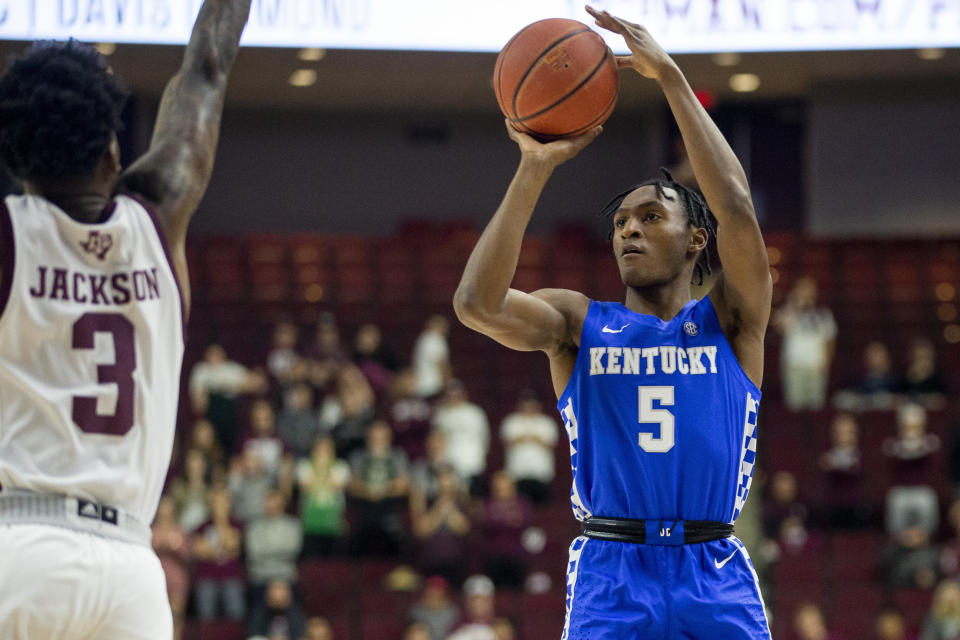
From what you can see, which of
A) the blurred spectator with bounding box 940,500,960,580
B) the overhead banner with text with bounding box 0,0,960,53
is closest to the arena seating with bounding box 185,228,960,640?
the blurred spectator with bounding box 940,500,960,580

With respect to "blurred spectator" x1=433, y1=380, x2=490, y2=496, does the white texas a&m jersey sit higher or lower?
higher

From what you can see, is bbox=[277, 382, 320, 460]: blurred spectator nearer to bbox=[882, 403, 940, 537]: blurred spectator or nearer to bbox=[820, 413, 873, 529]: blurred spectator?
bbox=[820, 413, 873, 529]: blurred spectator

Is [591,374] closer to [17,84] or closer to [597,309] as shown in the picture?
[597,309]

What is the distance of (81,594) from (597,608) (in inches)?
59.3

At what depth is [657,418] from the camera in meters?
3.58

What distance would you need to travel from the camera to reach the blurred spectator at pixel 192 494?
11586mm

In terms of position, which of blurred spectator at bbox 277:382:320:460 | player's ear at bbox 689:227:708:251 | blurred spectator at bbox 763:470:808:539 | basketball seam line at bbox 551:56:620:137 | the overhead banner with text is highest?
the overhead banner with text

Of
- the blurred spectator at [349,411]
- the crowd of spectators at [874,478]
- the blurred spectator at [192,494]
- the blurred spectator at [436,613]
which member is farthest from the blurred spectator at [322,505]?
the crowd of spectators at [874,478]

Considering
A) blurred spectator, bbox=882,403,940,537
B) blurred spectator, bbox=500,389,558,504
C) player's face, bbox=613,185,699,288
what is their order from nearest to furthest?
player's face, bbox=613,185,699,288 → blurred spectator, bbox=882,403,940,537 → blurred spectator, bbox=500,389,558,504

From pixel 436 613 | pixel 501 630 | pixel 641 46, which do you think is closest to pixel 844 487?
pixel 501 630

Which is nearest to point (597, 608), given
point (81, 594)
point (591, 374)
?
point (591, 374)

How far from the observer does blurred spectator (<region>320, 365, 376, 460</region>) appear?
12117 millimetres

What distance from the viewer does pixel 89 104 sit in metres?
2.60

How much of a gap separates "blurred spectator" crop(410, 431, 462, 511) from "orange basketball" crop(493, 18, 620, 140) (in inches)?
318
